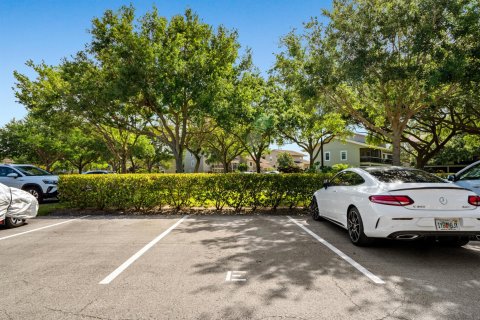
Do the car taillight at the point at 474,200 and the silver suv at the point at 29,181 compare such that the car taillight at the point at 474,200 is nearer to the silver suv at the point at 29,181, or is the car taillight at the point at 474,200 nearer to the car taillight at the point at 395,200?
A: the car taillight at the point at 395,200

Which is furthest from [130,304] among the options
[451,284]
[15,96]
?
[15,96]

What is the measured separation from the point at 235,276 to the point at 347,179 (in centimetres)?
381

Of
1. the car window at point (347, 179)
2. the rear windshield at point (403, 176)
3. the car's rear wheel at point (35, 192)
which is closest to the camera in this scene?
the rear windshield at point (403, 176)

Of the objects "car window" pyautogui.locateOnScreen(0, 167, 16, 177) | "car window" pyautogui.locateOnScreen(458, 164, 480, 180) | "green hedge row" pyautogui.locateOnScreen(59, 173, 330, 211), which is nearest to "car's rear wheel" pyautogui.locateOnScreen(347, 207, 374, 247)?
"car window" pyautogui.locateOnScreen(458, 164, 480, 180)

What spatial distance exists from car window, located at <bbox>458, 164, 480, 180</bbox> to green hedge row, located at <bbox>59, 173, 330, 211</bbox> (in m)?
3.86

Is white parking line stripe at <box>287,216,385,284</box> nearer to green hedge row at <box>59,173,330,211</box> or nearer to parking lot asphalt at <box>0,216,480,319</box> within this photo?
parking lot asphalt at <box>0,216,480,319</box>

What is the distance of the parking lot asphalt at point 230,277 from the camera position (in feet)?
10.1

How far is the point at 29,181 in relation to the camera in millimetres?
12305

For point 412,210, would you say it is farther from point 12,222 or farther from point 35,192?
point 35,192

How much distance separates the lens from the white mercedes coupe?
4574mm

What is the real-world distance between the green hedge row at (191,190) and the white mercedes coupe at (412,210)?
4141 mm

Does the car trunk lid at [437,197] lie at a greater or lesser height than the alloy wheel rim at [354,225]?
greater

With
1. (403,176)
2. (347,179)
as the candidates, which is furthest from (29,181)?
(403,176)

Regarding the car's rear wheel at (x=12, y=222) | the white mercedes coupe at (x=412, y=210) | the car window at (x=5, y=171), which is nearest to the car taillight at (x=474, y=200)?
the white mercedes coupe at (x=412, y=210)
